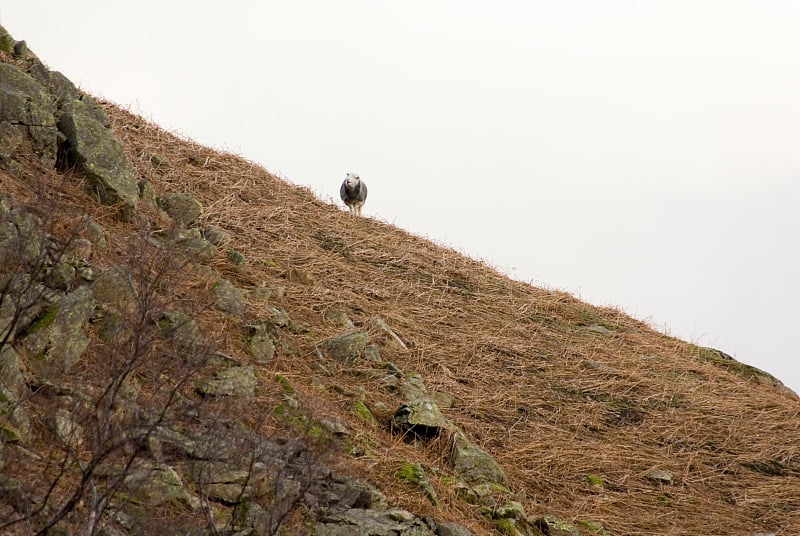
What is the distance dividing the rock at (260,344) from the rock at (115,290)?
1.17m

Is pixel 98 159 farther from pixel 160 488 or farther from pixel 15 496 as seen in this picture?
pixel 15 496

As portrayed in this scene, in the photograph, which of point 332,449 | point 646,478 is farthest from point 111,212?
point 646,478

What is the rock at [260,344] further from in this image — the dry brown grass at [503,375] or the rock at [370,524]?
the rock at [370,524]

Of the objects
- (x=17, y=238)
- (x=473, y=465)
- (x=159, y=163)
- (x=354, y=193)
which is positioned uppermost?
(x=354, y=193)

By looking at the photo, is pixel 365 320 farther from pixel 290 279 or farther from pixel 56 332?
pixel 56 332

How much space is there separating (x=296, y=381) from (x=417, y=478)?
1412 mm

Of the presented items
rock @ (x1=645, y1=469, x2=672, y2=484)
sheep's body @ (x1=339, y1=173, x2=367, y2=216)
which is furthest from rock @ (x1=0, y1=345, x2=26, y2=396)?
sheep's body @ (x1=339, y1=173, x2=367, y2=216)

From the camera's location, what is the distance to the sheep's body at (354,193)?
48.4ft

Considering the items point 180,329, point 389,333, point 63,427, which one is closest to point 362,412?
point 180,329

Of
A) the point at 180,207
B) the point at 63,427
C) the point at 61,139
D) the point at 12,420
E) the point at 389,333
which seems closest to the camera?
the point at 12,420

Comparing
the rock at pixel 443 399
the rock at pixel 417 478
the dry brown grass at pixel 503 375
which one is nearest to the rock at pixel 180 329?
the dry brown grass at pixel 503 375

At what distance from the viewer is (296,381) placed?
23.8 ft

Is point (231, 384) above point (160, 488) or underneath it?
above

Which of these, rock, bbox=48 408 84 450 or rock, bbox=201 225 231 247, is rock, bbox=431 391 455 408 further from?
rock, bbox=48 408 84 450
